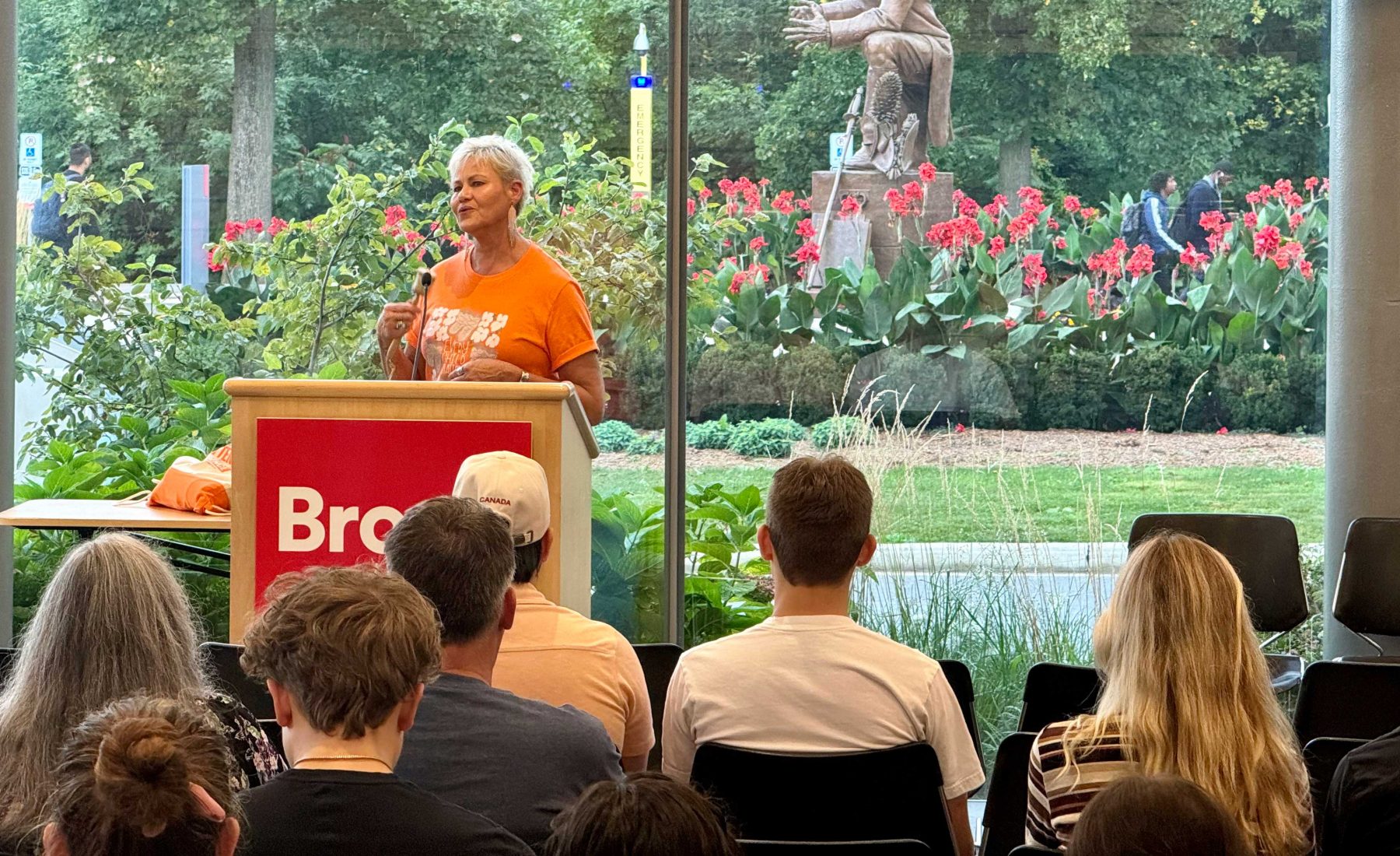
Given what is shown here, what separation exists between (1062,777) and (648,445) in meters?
2.87

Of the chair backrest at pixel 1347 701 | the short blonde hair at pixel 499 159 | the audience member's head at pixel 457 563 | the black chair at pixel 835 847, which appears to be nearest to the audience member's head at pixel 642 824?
the black chair at pixel 835 847

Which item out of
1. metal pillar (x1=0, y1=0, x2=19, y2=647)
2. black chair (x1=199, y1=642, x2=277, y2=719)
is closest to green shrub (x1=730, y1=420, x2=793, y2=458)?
black chair (x1=199, y1=642, x2=277, y2=719)

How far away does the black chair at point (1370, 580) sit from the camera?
13.9 ft

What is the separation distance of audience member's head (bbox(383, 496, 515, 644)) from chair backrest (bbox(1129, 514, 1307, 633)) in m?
2.69

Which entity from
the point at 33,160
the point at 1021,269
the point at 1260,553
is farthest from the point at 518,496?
the point at 33,160

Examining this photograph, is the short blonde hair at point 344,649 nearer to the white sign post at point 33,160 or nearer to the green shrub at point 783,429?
the green shrub at point 783,429

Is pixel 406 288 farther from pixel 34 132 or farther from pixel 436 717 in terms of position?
pixel 436 717

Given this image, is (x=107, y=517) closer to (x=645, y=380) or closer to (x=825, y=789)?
(x=645, y=380)

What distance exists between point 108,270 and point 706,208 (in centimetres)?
203

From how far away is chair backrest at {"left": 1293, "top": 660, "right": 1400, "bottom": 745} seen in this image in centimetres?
305

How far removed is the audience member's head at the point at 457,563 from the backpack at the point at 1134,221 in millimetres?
3370

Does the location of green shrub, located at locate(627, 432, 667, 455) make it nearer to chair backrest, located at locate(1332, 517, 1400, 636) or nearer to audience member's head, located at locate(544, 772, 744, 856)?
chair backrest, located at locate(1332, 517, 1400, 636)

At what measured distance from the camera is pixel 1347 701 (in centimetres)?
308

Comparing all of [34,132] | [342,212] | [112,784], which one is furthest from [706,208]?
[112,784]
